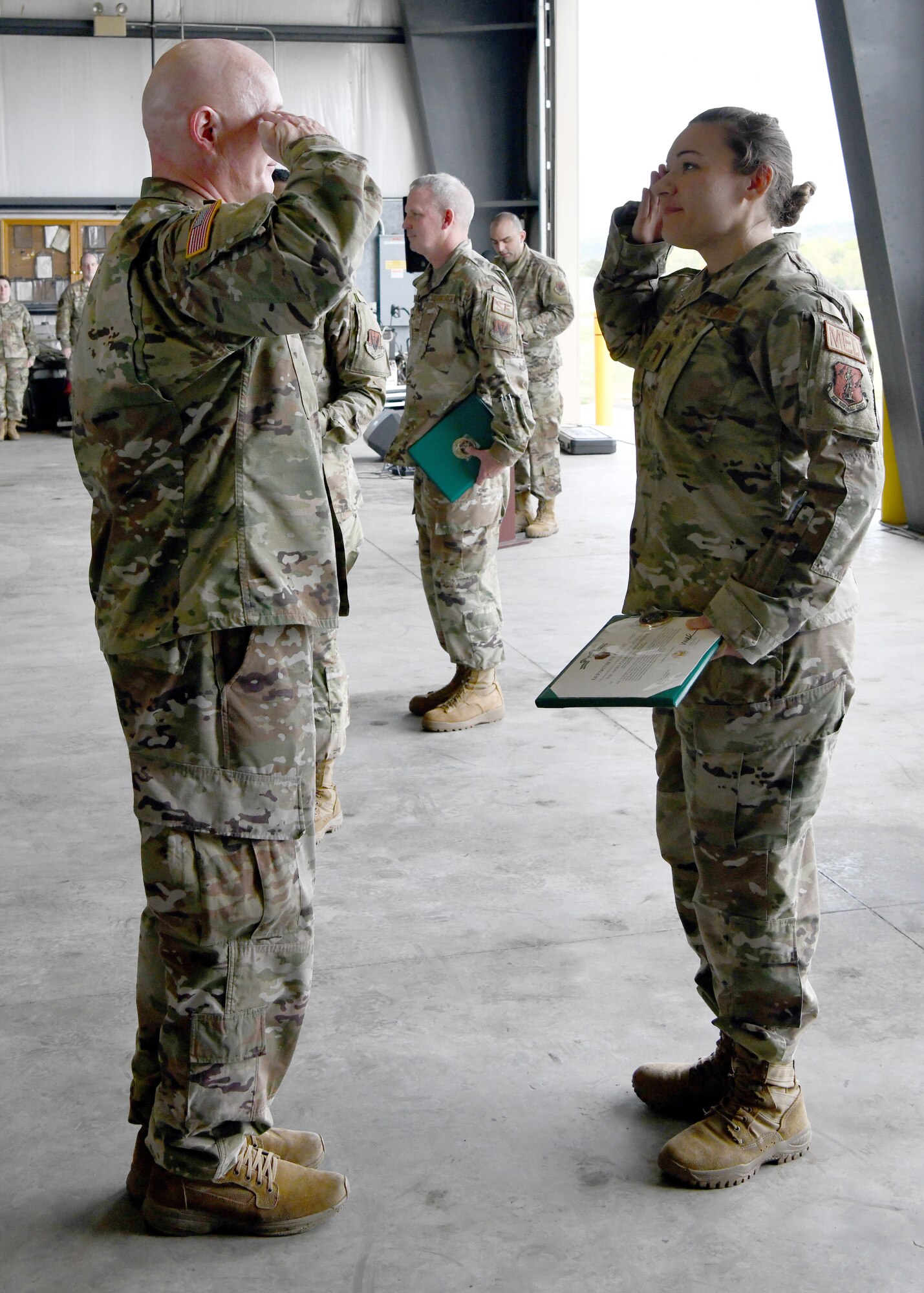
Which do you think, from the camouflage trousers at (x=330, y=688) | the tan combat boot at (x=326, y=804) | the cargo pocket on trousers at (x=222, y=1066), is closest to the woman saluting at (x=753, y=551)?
the cargo pocket on trousers at (x=222, y=1066)

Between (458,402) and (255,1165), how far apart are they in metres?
2.85

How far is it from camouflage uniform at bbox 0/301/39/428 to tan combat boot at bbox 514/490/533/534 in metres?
7.72

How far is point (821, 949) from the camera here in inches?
115

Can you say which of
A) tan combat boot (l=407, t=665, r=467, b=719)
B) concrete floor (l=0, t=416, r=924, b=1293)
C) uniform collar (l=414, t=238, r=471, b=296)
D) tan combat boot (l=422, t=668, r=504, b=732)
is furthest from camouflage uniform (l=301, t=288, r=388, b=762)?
tan combat boot (l=407, t=665, r=467, b=719)

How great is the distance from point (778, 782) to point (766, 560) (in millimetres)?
368

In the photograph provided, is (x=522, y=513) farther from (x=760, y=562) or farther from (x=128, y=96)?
(x=128, y=96)

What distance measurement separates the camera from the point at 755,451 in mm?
2016

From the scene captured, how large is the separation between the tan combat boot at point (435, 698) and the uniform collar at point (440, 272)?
4.36ft

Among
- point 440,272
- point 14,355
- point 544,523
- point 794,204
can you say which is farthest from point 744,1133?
point 14,355

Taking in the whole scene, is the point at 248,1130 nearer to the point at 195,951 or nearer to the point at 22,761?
the point at 195,951

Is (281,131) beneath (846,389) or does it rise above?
above

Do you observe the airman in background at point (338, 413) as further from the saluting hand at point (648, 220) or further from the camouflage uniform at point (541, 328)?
the camouflage uniform at point (541, 328)

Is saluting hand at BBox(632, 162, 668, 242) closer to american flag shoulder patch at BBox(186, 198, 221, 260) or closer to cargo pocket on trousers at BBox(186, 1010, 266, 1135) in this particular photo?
american flag shoulder patch at BBox(186, 198, 221, 260)

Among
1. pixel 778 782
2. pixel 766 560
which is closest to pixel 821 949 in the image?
pixel 778 782
